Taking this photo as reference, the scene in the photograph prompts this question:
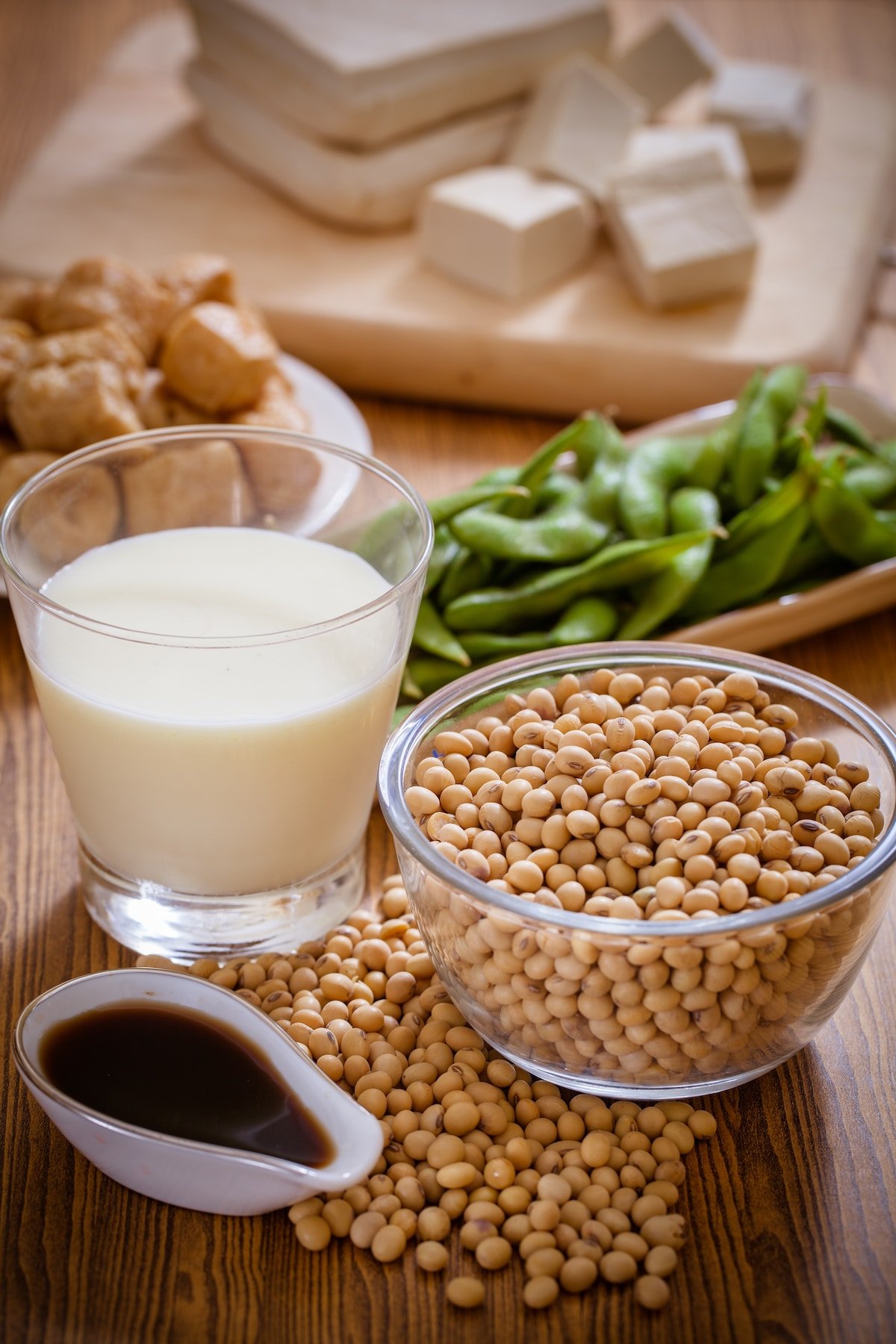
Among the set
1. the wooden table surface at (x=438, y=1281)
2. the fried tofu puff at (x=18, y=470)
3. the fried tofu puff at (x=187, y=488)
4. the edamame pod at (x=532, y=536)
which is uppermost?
the fried tofu puff at (x=187, y=488)

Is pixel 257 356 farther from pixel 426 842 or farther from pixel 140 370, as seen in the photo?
pixel 426 842

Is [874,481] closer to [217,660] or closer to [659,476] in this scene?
[659,476]

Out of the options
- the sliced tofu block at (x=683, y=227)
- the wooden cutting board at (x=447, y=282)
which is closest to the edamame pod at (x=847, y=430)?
the wooden cutting board at (x=447, y=282)

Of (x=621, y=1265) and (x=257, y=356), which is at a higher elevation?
(x=257, y=356)

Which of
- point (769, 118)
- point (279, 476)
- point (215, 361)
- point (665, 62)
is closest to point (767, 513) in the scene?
point (279, 476)

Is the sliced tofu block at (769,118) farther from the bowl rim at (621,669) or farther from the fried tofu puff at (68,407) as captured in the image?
the bowl rim at (621,669)

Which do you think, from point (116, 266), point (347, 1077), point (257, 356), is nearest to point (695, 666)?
point (347, 1077)

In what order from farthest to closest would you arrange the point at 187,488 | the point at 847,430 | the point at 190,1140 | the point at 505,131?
the point at 505,131, the point at 847,430, the point at 187,488, the point at 190,1140
